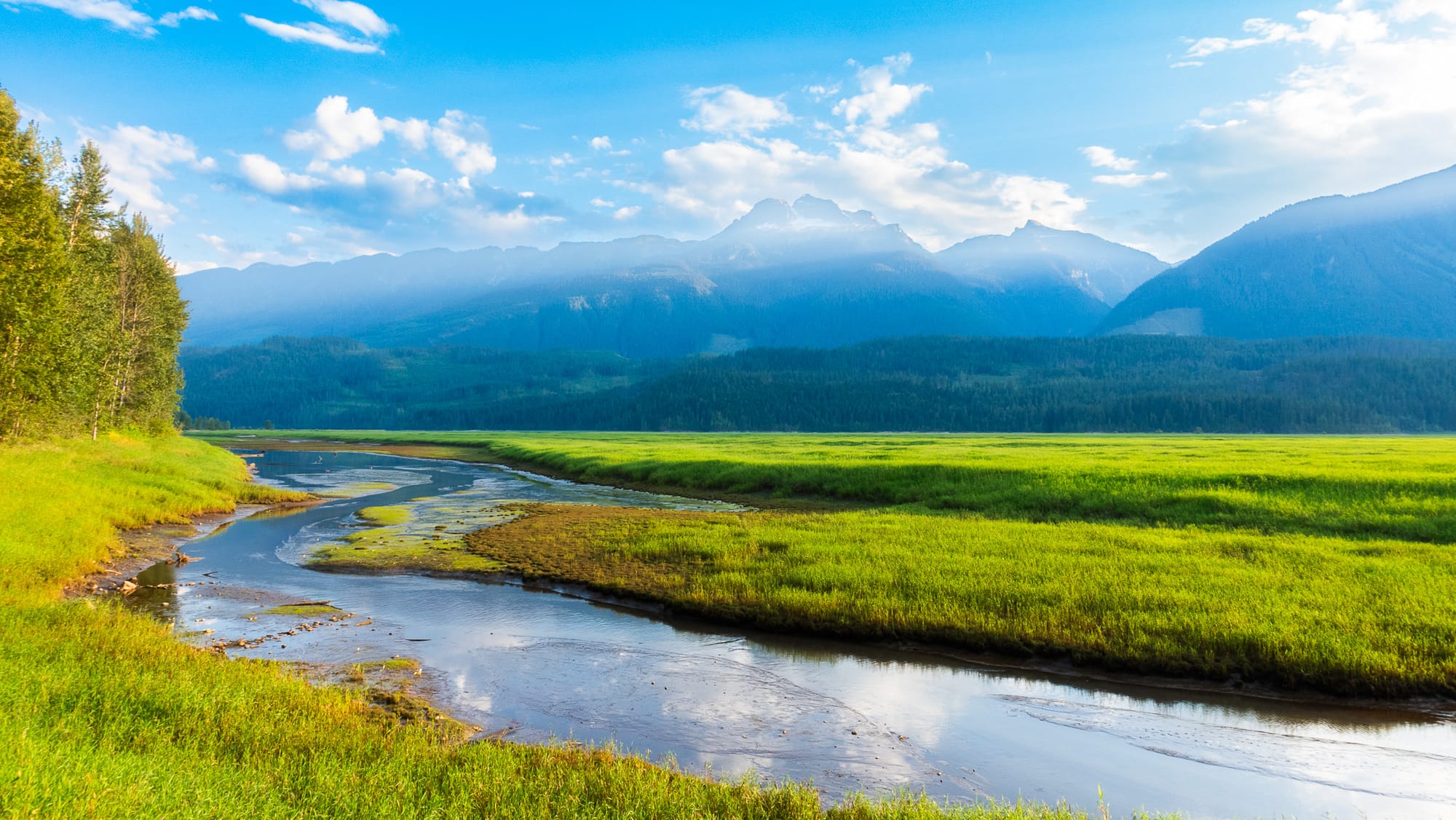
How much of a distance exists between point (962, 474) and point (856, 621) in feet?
112

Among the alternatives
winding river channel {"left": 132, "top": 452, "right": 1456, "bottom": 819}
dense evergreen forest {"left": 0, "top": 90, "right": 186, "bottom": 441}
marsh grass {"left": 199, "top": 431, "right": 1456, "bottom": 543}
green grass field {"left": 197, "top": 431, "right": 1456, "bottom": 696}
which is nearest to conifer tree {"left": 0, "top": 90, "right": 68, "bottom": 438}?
dense evergreen forest {"left": 0, "top": 90, "right": 186, "bottom": 441}

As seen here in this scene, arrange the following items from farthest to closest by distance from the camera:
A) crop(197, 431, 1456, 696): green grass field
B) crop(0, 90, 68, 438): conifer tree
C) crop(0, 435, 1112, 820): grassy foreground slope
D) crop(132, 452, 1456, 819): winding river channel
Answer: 1. crop(0, 90, 68, 438): conifer tree
2. crop(197, 431, 1456, 696): green grass field
3. crop(132, 452, 1456, 819): winding river channel
4. crop(0, 435, 1112, 820): grassy foreground slope

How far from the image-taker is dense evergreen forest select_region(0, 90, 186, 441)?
112 feet

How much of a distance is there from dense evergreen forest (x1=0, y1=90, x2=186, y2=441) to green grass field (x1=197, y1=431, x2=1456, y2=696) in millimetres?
23473

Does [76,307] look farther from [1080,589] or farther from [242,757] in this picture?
[1080,589]

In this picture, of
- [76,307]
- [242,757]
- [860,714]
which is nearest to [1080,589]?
[860,714]

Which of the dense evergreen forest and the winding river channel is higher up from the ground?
the dense evergreen forest

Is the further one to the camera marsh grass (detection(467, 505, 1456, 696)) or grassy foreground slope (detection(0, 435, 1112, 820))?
marsh grass (detection(467, 505, 1456, 696))

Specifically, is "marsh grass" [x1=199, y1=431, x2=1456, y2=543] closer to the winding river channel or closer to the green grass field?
the green grass field

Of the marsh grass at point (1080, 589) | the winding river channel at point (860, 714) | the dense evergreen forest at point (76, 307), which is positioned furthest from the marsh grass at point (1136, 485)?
the dense evergreen forest at point (76, 307)

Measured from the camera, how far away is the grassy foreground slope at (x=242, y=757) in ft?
27.6

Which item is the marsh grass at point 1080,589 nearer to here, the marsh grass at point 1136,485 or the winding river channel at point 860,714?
the winding river channel at point 860,714

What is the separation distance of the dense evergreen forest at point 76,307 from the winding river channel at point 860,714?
19.2 meters

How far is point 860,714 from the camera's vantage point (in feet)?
53.9
